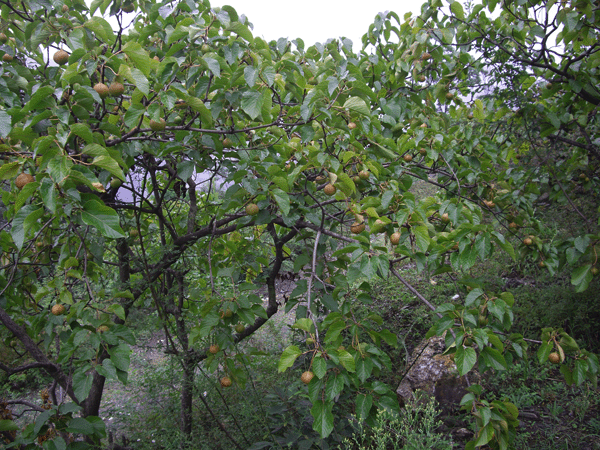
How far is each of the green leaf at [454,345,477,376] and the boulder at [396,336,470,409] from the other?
1.69 meters

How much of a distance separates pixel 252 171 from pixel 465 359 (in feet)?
3.91

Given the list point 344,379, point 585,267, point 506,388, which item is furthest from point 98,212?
point 506,388

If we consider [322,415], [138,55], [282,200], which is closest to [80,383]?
[322,415]

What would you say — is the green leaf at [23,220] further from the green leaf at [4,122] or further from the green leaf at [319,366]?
the green leaf at [319,366]

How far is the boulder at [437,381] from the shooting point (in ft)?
9.52

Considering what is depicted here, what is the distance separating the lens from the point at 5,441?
187 cm

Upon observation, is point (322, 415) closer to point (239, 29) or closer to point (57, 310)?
point (57, 310)

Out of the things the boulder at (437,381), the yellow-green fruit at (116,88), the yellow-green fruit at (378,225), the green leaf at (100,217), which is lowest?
the boulder at (437,381)

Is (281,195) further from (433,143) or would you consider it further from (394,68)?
(394,68)

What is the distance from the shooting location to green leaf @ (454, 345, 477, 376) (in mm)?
1243

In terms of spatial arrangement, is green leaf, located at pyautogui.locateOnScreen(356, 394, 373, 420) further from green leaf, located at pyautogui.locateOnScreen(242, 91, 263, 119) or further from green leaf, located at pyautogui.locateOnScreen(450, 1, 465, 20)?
green leaf, located at pyautogui.locateOnScreen(450, 1, 465, 20)

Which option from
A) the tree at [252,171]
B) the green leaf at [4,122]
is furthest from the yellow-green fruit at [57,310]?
the green leaf at [4,122]

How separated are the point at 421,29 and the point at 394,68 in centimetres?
28

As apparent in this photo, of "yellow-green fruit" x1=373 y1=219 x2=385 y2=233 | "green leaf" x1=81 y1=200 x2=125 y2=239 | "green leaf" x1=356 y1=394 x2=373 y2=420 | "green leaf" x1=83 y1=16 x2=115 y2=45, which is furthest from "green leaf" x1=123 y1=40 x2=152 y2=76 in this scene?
"green leaf" x1=356 y1=394 x2=373 y2=420
